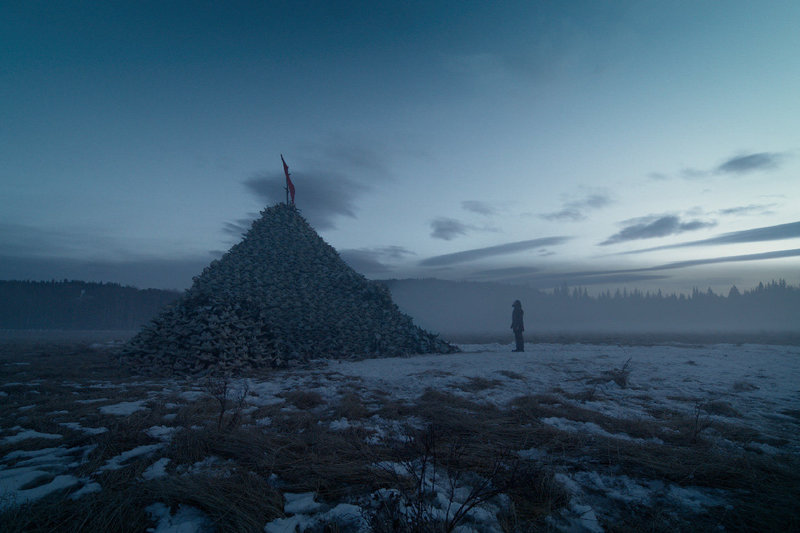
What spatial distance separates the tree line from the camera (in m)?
50.0

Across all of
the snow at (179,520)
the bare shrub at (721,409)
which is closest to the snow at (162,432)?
the snow at (179,520)

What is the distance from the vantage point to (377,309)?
1831cm

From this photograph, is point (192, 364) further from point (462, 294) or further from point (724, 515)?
point (462, 294)

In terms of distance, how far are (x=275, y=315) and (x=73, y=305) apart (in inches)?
2258

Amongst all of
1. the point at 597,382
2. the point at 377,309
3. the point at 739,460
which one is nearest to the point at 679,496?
the point at 739,460

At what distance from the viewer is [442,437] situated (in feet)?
15.5

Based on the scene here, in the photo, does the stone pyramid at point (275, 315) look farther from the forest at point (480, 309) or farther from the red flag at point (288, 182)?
the forest at point (480, 309)

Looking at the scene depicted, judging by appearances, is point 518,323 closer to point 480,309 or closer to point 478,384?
point 478,384

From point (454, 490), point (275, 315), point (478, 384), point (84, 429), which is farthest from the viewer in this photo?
point (275, 315)

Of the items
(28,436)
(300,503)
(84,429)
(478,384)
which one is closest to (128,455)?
(84,429)

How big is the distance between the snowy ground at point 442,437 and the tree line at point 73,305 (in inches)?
1984

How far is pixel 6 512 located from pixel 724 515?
565 cm

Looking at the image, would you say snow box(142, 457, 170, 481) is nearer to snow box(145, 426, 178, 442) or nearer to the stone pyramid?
snow box(145, 426, 178, 442)

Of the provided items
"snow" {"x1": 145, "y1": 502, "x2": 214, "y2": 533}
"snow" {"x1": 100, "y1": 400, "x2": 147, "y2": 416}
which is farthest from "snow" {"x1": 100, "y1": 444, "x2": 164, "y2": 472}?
"snow" {"x1": 100, "y1": 400, "x2": 147, "y2": 416}
